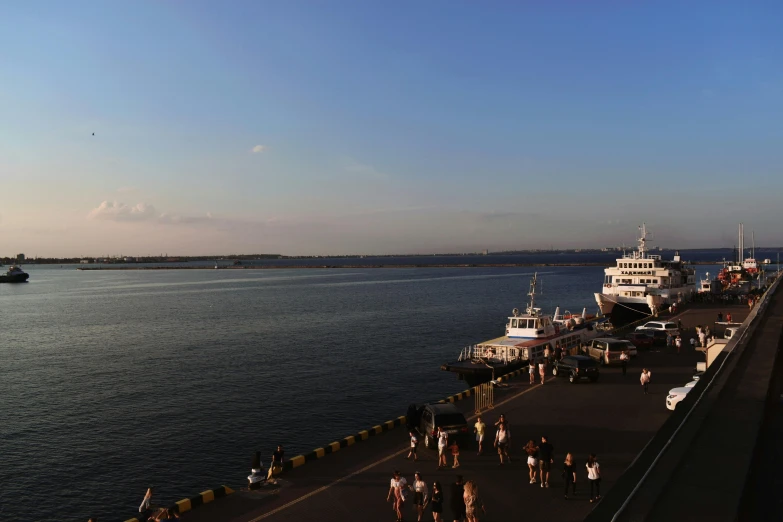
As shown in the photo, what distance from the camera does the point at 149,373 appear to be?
48062 millimetres

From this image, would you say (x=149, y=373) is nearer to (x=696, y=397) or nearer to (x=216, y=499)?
(x=216, y=499)

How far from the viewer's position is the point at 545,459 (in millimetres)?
16109

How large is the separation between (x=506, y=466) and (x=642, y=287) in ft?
210

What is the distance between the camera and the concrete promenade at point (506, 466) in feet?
49.2

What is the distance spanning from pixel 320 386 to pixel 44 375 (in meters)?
26.5

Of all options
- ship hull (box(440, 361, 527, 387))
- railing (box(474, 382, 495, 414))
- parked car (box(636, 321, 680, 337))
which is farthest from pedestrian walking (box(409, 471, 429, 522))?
parked car (box(636, 321, 680, 337))

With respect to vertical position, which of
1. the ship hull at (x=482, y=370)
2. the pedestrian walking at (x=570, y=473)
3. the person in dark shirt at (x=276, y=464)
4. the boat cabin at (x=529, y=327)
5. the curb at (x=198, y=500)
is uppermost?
the boat cabin at (x=529, y=327)

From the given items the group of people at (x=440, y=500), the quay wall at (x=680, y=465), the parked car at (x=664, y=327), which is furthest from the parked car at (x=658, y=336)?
the group of people at (x=440, y=500)

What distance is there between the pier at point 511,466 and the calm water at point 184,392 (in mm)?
7831

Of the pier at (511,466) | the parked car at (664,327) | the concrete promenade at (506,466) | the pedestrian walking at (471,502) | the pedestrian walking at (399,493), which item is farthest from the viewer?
the parked car at (664,327)

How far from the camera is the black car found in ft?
97.9

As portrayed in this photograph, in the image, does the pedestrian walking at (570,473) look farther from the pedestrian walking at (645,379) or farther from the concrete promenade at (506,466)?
the pedestrian walking at (645,379)

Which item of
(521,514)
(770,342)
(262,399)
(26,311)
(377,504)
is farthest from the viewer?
(26,311)

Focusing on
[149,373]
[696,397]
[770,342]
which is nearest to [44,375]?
[149,373]
